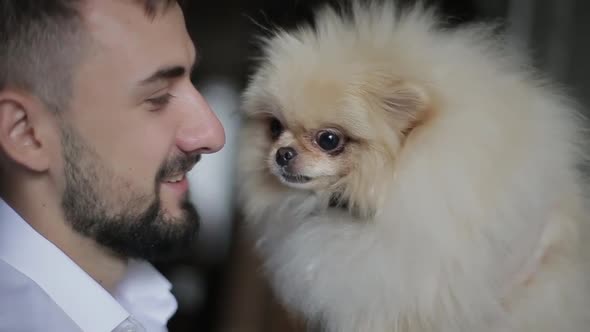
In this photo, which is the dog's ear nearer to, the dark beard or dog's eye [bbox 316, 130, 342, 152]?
dog's eye [bbox 316, 130, 342, 152]

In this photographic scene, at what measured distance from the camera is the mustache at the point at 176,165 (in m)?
0.80

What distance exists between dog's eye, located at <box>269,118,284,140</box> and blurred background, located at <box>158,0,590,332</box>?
11 centimetres

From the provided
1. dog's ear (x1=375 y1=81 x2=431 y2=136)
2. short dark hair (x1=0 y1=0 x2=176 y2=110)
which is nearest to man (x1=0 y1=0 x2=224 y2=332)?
short dark hair (x1=0 y1=0 x2=176 y2=110)

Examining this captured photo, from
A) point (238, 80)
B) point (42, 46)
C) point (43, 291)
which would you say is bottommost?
point (238, 80)

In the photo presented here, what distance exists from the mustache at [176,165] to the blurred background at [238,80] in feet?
0.82

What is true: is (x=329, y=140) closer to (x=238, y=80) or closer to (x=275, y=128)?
(x=275, y=128)

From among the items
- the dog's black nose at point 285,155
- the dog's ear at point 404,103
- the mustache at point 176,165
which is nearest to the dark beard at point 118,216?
the mustache at point 176,165

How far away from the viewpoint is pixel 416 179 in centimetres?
85

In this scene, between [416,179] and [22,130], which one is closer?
[22,130]

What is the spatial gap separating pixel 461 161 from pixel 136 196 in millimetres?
408

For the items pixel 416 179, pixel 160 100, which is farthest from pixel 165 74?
pixel 416 179

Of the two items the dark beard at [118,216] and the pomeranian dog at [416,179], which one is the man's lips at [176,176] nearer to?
the dark beard at [118,216]

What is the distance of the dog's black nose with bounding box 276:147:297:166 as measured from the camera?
88 cm

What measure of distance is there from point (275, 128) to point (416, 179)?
8.9 inches
